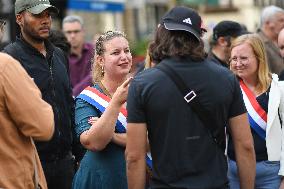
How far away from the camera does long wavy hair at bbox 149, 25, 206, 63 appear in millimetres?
4723

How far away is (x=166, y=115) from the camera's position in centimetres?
466

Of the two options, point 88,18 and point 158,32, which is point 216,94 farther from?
point 88,18

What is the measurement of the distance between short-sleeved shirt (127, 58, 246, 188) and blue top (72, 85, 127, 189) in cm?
72

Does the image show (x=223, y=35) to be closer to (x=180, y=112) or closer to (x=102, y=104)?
(x=102, y=104)

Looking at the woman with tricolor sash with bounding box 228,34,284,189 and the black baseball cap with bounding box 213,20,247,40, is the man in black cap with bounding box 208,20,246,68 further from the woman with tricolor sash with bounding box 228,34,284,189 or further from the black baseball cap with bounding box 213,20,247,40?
the woman with tricolor sash with bounding box 228,34,284,189

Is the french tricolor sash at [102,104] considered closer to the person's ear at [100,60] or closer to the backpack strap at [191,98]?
the person's ear at [100,60]

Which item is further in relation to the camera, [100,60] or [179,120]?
[100,60]

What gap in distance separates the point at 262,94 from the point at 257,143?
40cm

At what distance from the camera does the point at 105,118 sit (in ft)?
17.0

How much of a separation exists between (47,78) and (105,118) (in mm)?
1168

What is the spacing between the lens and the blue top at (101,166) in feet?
17.7

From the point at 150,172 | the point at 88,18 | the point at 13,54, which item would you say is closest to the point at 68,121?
the point at 13,54

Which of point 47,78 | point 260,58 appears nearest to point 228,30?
point 260,58

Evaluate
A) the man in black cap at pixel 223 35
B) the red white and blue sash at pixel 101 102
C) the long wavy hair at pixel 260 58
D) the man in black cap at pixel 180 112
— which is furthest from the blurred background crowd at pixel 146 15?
the man in black cap at pixel 180 112
